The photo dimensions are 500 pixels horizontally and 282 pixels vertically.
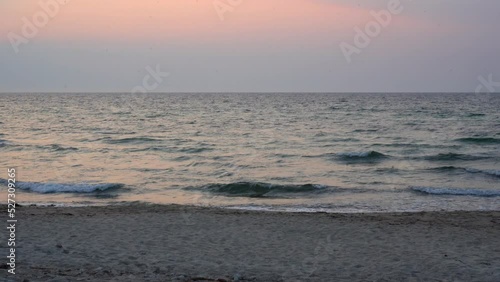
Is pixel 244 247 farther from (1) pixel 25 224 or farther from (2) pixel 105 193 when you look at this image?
(2) pixel 105 193

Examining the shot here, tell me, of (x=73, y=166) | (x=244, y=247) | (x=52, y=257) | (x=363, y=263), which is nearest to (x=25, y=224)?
(x=52, y=257)

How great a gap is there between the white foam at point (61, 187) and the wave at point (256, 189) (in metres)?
3.98

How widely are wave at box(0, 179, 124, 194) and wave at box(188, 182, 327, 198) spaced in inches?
152

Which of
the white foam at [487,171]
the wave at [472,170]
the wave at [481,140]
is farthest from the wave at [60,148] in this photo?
the wave at [481,140]

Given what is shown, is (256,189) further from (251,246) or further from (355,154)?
(355,154)

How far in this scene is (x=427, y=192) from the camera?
19.5 m

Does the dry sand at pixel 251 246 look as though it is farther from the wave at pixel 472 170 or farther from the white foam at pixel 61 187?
the wave at pixel 472 170

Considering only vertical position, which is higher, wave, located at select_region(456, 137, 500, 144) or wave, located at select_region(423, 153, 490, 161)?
wave, located at select_region(456, 137, 500, 144)

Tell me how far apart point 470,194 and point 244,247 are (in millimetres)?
11770

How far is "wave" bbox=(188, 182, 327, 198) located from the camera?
65.1 feet

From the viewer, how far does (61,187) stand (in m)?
20.2

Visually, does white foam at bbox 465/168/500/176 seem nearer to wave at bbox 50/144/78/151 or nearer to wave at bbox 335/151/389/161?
wave at bbox 335/151/389/161

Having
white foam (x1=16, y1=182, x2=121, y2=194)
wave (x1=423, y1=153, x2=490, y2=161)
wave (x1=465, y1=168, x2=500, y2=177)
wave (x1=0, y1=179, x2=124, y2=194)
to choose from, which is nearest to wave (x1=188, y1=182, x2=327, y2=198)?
wave (x1=0, y1=179, x2=124, y2=194)

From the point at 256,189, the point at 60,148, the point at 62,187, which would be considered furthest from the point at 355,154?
the point at 60,148
